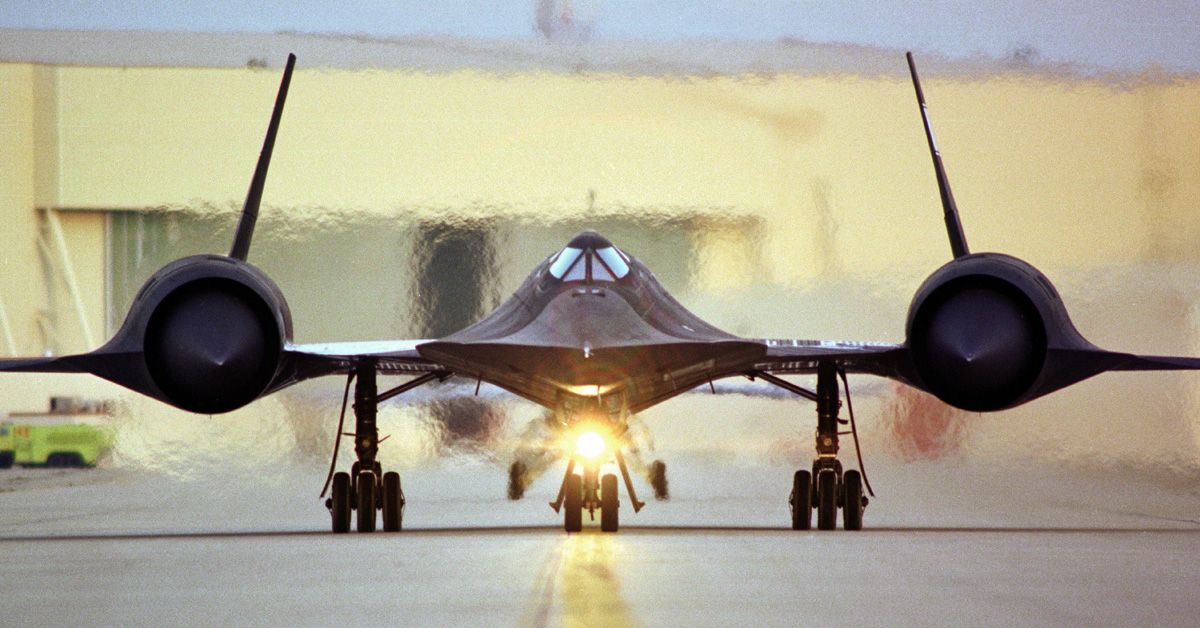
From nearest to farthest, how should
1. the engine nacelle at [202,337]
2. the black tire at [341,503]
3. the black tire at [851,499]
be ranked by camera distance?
the engine nacelle at [202,337]
the black tire at [341,503]
the black tire at [851,499]

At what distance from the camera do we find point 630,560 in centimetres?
1074

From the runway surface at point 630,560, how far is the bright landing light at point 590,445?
65 centimetres

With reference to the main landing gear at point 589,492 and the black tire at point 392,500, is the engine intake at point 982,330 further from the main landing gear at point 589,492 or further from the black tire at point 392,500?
the black tire at point 392,500

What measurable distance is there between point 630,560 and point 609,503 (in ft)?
11.7

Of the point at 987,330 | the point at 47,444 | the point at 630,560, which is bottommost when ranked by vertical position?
the point at 630,560

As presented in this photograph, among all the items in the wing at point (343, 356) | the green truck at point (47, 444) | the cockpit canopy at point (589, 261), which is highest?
the cockpit canopy at point (589, 261)

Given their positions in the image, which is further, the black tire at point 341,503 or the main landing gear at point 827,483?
the main landing gear at point 827,483

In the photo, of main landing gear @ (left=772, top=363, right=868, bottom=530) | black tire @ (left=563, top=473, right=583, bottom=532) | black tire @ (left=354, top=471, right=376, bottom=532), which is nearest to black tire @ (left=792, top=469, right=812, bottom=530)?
main landing gear @ (left=772, top=363, right=868, bottom=530)

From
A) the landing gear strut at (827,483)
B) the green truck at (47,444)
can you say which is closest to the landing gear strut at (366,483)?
the landing gear strut at (827,483)

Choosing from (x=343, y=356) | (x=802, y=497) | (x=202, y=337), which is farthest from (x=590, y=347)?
(x=802, y=497)

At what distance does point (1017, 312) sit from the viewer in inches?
529

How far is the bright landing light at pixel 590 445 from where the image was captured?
14.3 metres

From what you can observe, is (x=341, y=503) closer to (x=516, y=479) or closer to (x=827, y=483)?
(x=516, y=479)

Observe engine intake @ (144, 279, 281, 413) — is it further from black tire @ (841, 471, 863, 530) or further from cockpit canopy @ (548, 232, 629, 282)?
black tire @ (841, 471, 863, 530)
